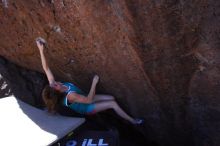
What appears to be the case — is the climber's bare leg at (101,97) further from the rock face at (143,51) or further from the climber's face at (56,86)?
the climber's face at (56,86)

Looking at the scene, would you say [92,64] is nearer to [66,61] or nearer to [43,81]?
[66,61]

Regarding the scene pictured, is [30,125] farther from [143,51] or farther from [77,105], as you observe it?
[143,51]

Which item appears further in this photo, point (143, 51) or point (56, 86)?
point (56, 86)

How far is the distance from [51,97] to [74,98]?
27 centimetres

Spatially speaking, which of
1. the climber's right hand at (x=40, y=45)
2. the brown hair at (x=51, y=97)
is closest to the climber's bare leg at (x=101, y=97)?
the brown hair at (x=51, y=97)

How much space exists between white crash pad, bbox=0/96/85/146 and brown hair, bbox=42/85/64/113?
0.13m

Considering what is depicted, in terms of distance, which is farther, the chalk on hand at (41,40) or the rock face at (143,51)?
the chalk on hand at (41,40)

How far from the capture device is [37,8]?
15.3 ft

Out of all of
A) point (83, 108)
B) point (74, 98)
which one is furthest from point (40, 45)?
point (83, 108)

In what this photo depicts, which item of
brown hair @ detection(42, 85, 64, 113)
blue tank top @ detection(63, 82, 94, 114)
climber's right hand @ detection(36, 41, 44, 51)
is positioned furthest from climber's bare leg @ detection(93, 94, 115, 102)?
climber's right hand @ detection(36, 41, 44, 51)

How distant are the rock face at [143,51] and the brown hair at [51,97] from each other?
0.50 metres

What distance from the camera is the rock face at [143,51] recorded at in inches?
161

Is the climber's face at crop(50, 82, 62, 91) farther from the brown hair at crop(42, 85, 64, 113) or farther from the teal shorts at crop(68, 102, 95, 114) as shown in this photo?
the teal shorts at crop(68, 102, 95, 114)

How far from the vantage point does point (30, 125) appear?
466 cm
